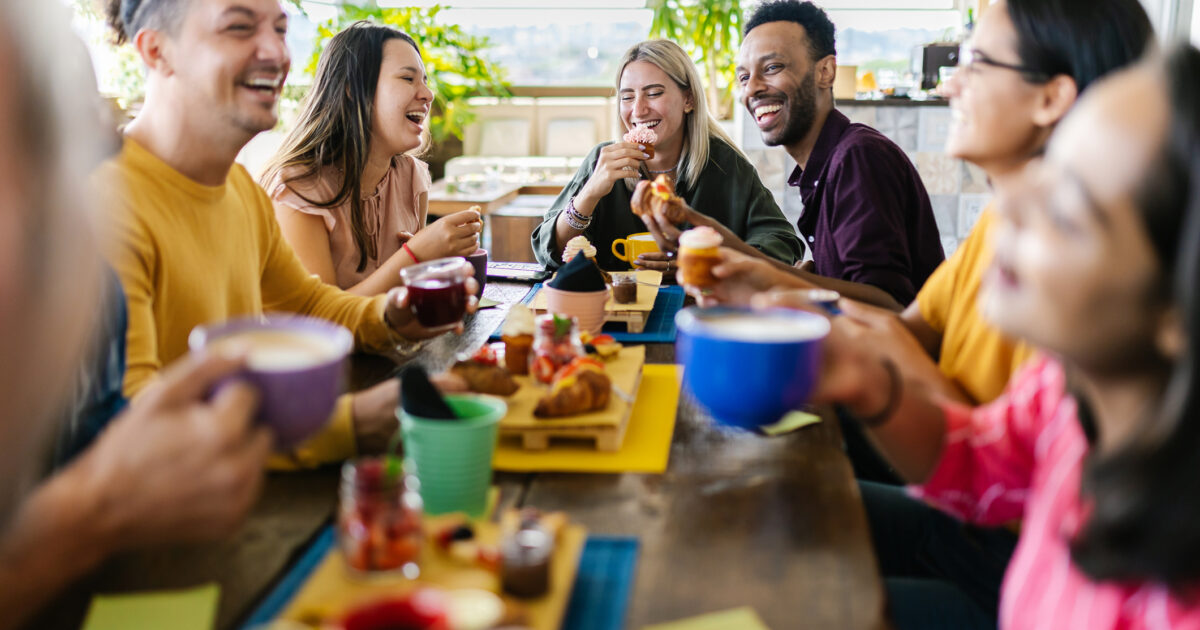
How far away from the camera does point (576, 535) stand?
1064 mm

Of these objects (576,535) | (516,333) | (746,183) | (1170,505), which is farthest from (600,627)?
(746,183)

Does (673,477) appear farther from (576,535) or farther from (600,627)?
(600,627)

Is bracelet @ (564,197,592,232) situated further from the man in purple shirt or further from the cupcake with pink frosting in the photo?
the man in purple shirt

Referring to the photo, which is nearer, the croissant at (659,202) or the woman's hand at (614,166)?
the croissant at (659,202)

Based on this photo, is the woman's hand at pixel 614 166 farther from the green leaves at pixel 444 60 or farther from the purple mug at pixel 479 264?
the green leaves at pixel 444 60

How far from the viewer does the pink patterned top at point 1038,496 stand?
0.87 meters

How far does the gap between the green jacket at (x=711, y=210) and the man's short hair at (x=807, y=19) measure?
1.65 feet

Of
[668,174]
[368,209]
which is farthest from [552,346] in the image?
[668,174]

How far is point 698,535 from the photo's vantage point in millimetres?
1141

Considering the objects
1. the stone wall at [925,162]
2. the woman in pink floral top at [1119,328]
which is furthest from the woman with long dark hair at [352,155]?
the stone wall at [925,162]

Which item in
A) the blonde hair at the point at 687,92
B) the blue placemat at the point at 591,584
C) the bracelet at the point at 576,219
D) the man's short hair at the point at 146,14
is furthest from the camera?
the blonde hair at the point at 687,92

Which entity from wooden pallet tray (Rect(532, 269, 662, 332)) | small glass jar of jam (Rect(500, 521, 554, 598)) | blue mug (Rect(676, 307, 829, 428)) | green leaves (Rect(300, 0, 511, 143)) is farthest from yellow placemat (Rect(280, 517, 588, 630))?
green leaves (Rect(300, 0, 511, 143))

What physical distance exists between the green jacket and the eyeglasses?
4.31 ft

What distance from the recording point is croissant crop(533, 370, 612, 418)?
1.40 meters
